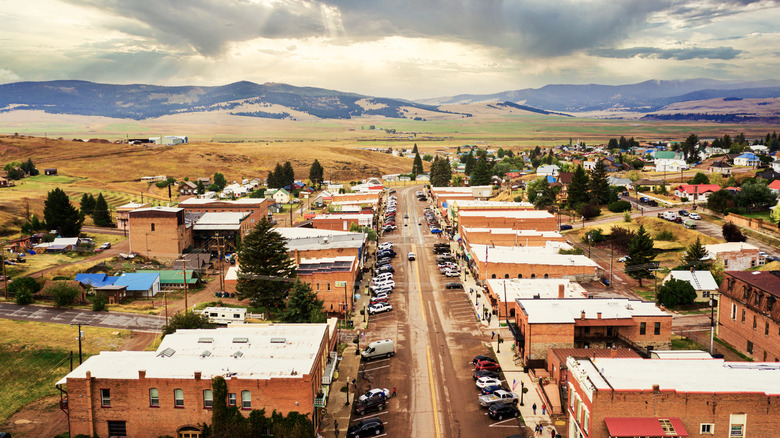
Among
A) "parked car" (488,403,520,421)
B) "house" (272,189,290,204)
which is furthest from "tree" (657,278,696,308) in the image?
"house" (272,189,290,204)

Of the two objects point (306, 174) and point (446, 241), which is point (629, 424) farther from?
point (306, 174)

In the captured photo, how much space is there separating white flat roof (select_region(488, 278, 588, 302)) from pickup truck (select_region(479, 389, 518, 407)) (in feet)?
55.4

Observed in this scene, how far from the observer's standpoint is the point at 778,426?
27.9 m

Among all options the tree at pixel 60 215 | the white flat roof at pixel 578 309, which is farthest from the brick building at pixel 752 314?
the tree at pixel 60 215

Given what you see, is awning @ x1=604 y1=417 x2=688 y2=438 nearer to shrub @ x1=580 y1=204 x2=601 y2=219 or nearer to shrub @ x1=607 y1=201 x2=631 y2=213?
shrub @ x1=580 y1=204 x2=601 y2=219

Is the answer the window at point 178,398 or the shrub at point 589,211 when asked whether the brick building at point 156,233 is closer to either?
the window at point 178,398

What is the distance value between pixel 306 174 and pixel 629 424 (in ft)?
535

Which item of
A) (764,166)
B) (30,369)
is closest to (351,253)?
(30,369)

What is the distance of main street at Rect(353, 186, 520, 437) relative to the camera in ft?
113

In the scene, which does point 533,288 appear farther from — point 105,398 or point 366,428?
point 105,398

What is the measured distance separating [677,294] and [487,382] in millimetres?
27086

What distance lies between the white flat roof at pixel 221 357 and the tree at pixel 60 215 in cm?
5924

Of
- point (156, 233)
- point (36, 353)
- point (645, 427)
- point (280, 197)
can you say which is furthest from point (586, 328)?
point (280, 197)

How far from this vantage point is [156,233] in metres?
78.8
